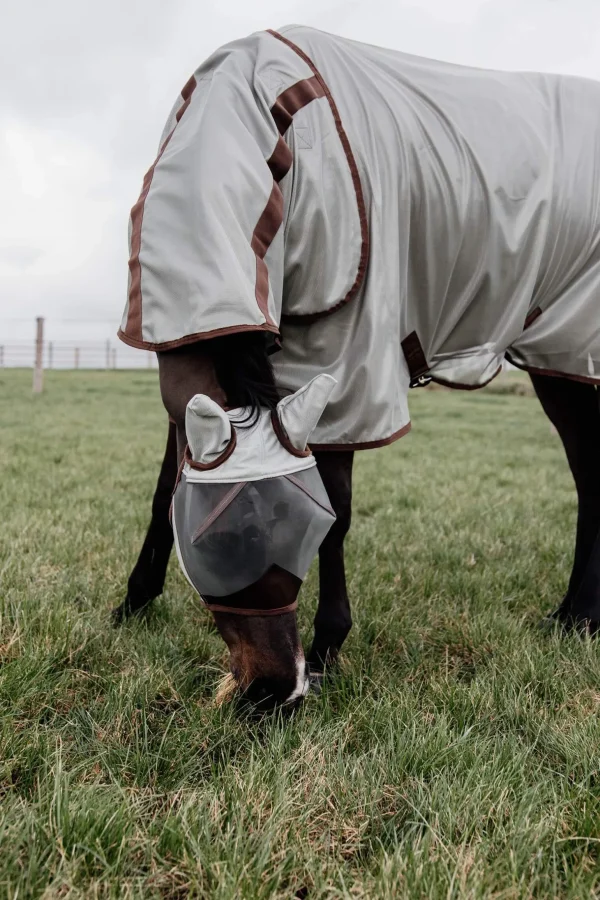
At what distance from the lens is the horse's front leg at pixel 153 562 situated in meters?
2.70

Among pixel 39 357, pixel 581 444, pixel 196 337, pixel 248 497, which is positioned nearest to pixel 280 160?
pixel 196 337

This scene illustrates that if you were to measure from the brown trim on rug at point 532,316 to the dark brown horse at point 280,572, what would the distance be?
43 cm

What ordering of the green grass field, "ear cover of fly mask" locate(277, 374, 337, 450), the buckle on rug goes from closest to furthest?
the green grass field
"ear cover of fly mask" locate(277, 374, 337, 450)
the buckle on rug

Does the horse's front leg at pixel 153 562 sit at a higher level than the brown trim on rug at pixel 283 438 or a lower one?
lower

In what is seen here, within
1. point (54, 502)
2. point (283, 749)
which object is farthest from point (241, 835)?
point (54, 502)

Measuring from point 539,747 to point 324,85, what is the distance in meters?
2.01

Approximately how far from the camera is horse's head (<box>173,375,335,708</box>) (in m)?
1.61

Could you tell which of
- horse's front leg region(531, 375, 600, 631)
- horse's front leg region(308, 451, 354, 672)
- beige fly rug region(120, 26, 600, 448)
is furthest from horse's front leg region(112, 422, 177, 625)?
horse's front leg region(531, 375, 600, 631)

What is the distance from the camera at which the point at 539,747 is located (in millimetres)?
1886

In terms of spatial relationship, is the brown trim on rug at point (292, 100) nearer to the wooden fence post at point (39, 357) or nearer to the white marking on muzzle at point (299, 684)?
the white marking on muzzle at point (299, 684)

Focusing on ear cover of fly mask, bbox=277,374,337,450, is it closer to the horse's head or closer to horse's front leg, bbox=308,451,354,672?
the horse's head

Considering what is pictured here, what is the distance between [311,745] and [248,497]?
66cm

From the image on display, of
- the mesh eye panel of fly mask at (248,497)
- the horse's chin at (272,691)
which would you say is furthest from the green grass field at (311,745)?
the mesh eye panel of fly mask at (248,497)

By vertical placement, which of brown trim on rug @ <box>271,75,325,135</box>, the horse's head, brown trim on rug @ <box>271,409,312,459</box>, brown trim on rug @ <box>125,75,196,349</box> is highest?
brown trim on rug @ <box>271,75,325,135</box>
